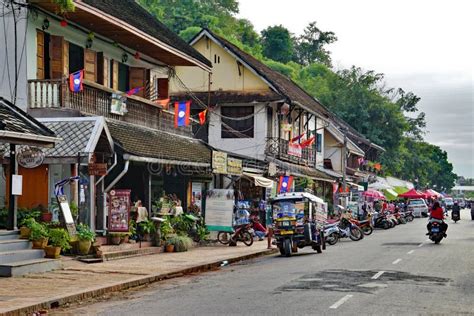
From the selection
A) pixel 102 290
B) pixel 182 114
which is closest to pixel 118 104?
pixel 182 114

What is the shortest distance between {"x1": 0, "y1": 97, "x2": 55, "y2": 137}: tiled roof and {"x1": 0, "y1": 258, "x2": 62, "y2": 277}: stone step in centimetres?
280

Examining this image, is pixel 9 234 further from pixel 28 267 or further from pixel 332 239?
pixel 332 239

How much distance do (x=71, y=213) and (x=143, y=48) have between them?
28.9ft

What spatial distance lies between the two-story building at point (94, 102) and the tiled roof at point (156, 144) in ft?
0.18

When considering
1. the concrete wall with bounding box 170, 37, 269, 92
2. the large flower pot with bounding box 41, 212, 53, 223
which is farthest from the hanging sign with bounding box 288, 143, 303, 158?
the large flower pot with bounding box 41, 212, 53, 223

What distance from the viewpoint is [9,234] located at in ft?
54.7

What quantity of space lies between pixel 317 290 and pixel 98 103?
10.6 metres

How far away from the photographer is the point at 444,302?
12188mm

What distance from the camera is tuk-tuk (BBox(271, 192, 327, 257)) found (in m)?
22.8

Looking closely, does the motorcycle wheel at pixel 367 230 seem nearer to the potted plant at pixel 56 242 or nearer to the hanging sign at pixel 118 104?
the hanging sign at pixel 118 104

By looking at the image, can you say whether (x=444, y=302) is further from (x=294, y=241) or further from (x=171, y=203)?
(x=171, y=203)

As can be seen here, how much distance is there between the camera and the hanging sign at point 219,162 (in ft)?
86.0

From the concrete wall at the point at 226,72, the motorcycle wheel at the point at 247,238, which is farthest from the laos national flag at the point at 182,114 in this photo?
the concrete wall at the point at 226,72

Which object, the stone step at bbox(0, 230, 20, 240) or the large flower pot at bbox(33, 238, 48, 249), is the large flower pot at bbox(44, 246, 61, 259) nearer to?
the large flower pot at bbox(33, 238, 48, 249)
